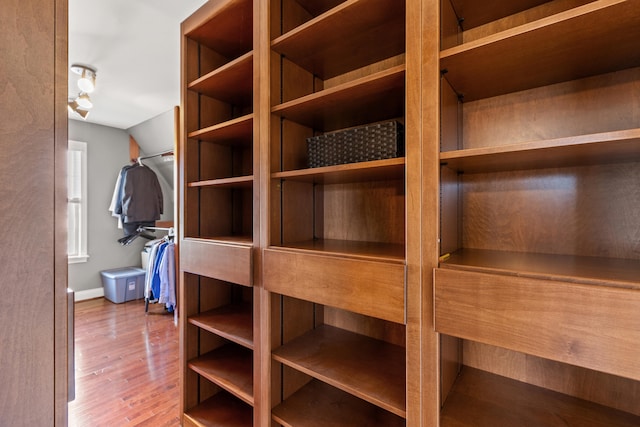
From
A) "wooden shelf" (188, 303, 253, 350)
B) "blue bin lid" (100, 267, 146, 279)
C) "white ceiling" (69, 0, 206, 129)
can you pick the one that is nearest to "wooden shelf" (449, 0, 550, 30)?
"white ceiling" (69, 0, 206, 129)

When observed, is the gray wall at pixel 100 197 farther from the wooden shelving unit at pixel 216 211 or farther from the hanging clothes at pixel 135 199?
the wooden shelving unit at pixel 216 211

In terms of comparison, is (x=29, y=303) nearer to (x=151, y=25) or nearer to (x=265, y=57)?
(x=265, y=57)

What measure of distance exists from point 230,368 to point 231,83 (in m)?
1.54

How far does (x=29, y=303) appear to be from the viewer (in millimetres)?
542

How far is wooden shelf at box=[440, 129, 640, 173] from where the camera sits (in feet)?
2.12

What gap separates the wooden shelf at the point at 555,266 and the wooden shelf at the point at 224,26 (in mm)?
1439

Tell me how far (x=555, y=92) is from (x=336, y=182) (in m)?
0.86

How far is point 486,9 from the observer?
0.97 metres

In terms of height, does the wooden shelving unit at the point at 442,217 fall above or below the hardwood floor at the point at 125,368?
above

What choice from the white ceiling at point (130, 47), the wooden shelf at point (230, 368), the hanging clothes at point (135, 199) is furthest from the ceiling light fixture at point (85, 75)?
the wooden shelf at point (230, 368)

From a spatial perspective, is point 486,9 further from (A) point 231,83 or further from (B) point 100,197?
(B) point 100,197

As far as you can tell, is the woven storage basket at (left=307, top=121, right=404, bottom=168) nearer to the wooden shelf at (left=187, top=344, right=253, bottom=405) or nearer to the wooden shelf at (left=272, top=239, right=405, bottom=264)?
the wooden shelf at (left=272, top=239, right=405, bottom=264)

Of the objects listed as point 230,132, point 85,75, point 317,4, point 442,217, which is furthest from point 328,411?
point 85,75

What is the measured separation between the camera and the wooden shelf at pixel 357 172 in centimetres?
96
